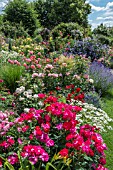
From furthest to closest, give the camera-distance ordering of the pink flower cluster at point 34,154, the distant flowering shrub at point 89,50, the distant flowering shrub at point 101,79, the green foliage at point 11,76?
1. the distant flowering shrub at point 89,50
2. the distant flowering shrub at point 101,79
3. the green foliage at point 11,76
4. the pink flower cluster at point 34,154

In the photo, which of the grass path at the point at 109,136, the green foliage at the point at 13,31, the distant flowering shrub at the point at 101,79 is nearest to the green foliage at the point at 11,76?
the grass path at the point at 109,136

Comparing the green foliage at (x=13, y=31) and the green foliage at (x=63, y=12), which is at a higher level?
the green foliage at (x=63, y=12)

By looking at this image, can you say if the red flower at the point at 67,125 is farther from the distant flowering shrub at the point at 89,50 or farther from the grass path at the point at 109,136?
the distant flowering shrub at the point at 89,50

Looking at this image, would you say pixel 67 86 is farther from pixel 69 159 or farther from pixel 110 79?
pixel 69 159

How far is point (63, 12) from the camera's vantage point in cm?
3350

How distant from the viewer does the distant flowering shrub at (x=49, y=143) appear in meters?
2.60

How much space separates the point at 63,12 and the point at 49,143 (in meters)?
32.2

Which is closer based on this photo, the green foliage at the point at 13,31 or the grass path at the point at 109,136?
the grass path at the point at 109,136

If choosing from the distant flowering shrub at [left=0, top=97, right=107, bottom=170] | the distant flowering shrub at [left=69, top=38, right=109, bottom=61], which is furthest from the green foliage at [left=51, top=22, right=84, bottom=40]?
the distant flowering shrub at [left=0, top=97, right=107, bottom=170]

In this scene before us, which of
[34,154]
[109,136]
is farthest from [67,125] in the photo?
[109,136]

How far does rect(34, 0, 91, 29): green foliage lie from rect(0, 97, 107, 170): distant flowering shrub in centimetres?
3044

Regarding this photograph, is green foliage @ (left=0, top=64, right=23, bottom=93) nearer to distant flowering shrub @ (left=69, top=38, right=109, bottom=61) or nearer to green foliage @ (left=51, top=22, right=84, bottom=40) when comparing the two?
distant flowering shrub @ (left=69, top=38, right=109, bottom=61)

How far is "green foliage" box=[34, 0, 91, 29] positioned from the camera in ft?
108

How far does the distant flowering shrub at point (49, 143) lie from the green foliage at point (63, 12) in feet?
99.9
